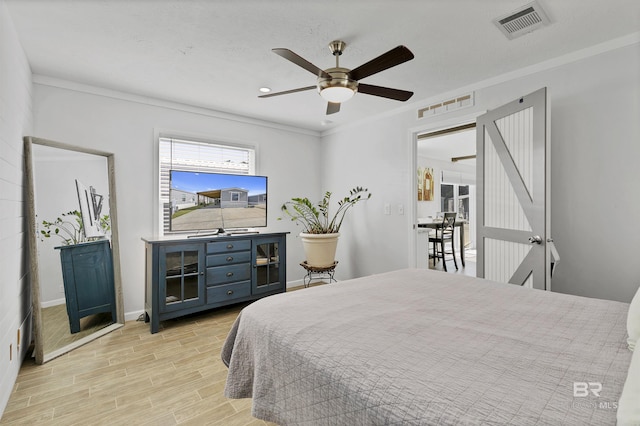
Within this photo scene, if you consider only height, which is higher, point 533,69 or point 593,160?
point 533,69

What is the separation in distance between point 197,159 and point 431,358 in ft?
11.6

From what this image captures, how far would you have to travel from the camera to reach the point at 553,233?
99.9 inches

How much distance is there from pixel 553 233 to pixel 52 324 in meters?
4.13

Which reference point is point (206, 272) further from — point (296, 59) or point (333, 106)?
point (296, 59)

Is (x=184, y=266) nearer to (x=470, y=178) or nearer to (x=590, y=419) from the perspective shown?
(x=590, y=419)

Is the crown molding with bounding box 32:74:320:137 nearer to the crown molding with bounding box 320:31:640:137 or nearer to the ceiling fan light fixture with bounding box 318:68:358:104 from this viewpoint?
the crown molding with bounding box 320:31:640:137

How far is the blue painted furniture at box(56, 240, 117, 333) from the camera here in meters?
2.63

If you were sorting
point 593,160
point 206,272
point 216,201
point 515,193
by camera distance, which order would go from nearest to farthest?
point 593,160 → point 515,193 → point 206,272 → point 216,201

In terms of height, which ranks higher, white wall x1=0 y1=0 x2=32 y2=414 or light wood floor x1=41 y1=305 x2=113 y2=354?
white wall x1=0 y1=0 x2=32 y2=414

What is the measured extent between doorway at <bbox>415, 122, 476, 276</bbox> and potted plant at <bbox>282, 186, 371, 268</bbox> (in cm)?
205

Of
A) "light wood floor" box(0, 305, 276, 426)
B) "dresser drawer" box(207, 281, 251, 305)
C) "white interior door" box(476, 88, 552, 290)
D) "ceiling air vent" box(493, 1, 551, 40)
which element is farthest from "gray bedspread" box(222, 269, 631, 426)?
"dresser drawer" box(207, 281, 251, 305)

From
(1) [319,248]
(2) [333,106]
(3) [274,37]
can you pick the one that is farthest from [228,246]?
(3) [274,37]

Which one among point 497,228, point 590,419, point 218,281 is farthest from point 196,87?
point 590,419

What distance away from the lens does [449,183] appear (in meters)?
8.10
